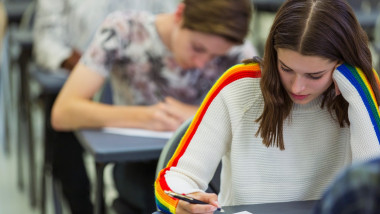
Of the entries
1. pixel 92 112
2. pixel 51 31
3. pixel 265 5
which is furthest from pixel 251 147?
pixel 265 5

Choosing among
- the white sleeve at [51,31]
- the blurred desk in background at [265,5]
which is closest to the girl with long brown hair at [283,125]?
the white sleeve at [51,31]

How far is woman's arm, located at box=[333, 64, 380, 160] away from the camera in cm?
126

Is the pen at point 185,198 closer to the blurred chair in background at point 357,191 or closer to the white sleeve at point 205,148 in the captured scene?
the white sleeve at point 205,148

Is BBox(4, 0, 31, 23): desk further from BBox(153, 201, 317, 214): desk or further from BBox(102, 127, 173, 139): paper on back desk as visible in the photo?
BBox(153, 201, 317, 214): desk

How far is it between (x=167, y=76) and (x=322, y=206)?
1.59m

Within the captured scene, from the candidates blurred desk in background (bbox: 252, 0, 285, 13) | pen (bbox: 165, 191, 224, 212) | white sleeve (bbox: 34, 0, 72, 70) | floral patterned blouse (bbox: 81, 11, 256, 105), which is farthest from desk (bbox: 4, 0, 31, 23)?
pen (bbox: 165, 191, 224, 212)

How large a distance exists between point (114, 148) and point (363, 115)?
748 mm

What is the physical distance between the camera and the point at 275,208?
3.98ft

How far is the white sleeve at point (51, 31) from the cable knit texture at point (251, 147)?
5.60 ft

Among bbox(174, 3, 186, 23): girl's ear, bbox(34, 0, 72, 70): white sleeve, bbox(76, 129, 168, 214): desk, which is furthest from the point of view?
bbox(34, 0, 72, 70): white sleeve

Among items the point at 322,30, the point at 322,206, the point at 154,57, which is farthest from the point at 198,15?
the point at 322,206

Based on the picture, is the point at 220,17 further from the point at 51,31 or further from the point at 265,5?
the point at 265,5

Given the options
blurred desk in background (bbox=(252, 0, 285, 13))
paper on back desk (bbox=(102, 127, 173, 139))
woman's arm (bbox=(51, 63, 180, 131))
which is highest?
woman's arm (bbox=(51, 63, 180, 131))

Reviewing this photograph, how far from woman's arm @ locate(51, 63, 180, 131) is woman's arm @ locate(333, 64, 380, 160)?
821 millimetres
